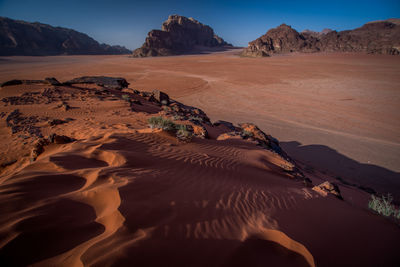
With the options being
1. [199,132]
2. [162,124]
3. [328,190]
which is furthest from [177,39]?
[328,190]

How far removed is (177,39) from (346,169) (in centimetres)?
8863

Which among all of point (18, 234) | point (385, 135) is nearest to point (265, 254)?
point (18, 234)

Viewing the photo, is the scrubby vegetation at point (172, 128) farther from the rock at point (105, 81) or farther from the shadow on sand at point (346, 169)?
the rock at point (105, 81)

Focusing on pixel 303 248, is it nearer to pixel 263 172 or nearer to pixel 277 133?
pixel 263 172

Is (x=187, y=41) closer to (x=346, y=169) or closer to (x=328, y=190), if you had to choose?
(x=346, y=169)

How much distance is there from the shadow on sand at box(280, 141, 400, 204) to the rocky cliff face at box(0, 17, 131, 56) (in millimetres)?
91872

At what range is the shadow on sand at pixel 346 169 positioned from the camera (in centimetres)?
635

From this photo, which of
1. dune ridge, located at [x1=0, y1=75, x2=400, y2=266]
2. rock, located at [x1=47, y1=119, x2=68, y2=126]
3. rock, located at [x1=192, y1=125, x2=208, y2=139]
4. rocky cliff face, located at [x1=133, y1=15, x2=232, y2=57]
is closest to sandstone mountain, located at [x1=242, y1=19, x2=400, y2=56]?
rocky cliff face, located at [x1=133, y1=15, x2=232, y2=57]

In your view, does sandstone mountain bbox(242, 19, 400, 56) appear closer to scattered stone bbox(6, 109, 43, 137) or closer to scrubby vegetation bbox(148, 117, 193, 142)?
scrubby vegetation bbox(148, 117, 193, 142)

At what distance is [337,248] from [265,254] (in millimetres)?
920

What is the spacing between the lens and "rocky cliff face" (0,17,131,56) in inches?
2628

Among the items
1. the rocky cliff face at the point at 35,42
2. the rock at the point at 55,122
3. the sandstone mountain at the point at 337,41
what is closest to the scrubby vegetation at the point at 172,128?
the rock at the point at 55,122

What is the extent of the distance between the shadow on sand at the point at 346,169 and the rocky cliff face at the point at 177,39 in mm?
66615

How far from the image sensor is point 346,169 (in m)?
7.40
